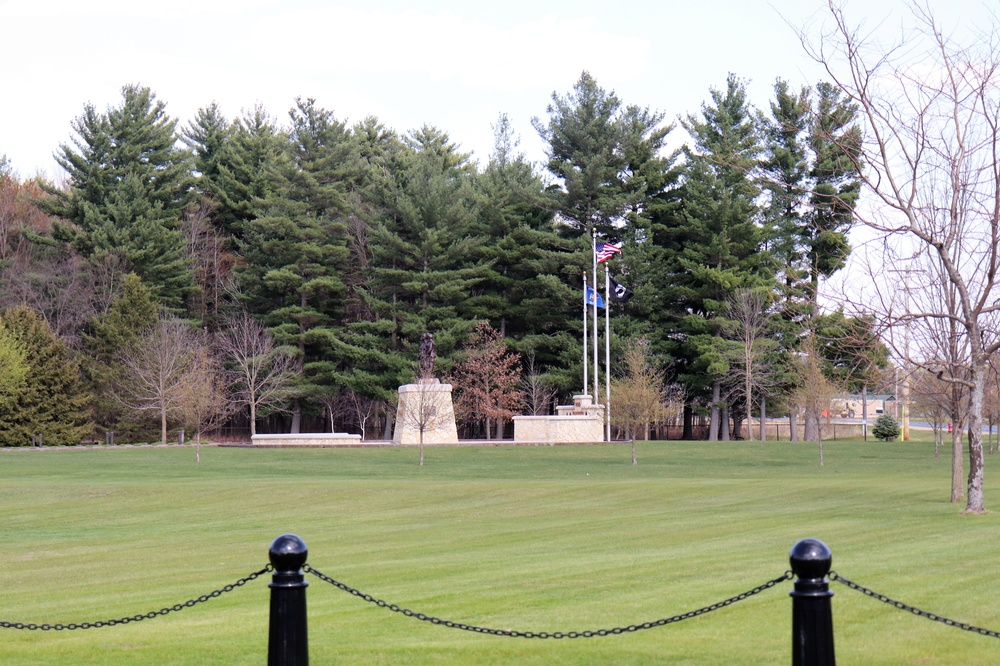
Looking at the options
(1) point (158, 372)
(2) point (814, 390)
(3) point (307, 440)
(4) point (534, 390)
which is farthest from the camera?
(4) point (534, 390)

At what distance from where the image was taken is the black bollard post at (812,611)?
4965 mm

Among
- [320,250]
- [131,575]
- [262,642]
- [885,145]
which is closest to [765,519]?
[885,145]

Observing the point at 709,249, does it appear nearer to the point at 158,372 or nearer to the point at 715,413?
the point at 715,413

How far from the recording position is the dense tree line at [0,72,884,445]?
195 feet

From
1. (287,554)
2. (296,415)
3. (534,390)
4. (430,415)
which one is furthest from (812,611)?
(296,415)

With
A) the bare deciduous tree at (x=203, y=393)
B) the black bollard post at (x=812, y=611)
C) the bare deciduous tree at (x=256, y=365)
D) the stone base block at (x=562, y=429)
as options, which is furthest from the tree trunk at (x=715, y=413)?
the black bollard post at (x=812, y=611)

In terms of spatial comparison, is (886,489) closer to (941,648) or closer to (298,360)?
(941,648)

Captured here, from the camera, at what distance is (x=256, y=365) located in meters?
58.7

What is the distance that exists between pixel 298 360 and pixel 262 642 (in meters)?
55.9

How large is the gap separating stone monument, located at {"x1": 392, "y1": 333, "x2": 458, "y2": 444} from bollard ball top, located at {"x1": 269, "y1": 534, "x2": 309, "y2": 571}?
129 feet

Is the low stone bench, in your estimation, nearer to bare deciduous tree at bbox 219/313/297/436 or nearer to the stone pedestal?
the stone pedestal

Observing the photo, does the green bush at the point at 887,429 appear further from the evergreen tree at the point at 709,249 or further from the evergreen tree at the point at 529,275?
the evergreen tree at the point at 529,275

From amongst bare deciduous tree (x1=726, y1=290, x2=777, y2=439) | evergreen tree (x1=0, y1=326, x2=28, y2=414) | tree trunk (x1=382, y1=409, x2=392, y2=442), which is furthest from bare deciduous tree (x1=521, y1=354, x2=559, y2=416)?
evergreen tree (x1=0, y1=326, x2=28, y2=414)

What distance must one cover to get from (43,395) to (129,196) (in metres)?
13.6
